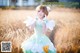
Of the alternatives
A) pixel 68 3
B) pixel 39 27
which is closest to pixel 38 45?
pixel 39 27

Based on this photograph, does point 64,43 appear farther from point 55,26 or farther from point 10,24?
point 10,24

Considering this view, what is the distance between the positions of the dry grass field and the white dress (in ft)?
0.10

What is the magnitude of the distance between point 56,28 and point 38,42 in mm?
176

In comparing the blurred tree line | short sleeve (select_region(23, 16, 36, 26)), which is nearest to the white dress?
short sleeve (select_region(23, 16, 36, 26))

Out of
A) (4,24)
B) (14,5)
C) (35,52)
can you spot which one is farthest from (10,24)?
(35,52)

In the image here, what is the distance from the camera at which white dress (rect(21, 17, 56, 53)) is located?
1.63 metres

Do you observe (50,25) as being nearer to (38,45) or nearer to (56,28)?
(56,28)

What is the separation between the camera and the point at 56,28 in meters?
1.64

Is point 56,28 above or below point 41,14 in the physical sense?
below

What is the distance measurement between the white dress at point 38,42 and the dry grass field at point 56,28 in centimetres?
3

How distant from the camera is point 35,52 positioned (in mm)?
1630

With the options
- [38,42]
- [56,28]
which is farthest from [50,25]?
[38,42]

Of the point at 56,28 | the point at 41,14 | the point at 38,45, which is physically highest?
the point at 41,14

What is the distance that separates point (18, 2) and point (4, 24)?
201 millimetres
